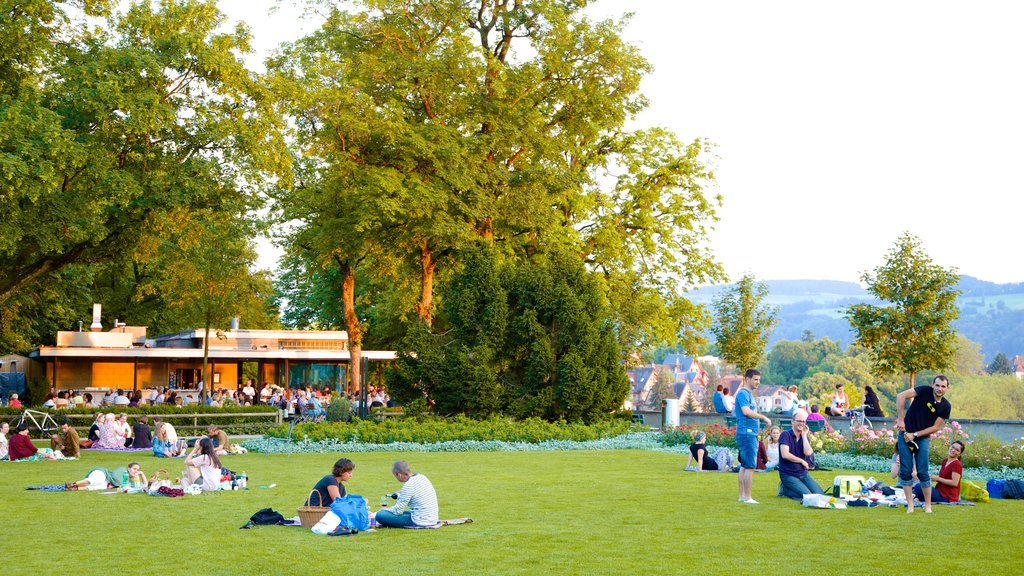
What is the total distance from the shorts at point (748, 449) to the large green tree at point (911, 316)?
21.6 m

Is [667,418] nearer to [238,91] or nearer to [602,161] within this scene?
[602,161]

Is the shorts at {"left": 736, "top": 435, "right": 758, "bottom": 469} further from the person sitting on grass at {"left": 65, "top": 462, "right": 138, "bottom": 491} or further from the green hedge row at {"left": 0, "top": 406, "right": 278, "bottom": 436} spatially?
the green hedge row at {"left": 0, "top": 406, "right": 278, "bottom": 436}

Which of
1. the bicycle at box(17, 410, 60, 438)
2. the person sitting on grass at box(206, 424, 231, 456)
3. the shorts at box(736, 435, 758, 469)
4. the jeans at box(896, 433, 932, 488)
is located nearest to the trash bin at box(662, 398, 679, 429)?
the person sitting on grass at box(206, 424, 231, 456)

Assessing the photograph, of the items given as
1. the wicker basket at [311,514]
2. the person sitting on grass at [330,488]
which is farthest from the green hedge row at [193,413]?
the wicker basket at [311,514]

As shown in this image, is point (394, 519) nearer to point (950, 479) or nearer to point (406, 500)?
point (406, 500)

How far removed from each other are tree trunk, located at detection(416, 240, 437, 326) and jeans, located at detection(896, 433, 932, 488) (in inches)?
916

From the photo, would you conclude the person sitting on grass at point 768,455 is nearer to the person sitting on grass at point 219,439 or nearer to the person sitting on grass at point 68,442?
the person sitting on grass at point 219,439

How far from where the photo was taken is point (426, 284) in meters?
36.4

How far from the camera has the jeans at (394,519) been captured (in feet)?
40.1

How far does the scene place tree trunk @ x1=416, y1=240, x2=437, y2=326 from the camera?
1406 inches

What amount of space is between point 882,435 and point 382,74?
19.7m

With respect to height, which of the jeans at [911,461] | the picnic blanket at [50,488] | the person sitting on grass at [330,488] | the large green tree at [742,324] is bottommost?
the picnic blanket at [50,488]

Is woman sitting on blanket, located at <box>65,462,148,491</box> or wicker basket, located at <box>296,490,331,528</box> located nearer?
wicker basket, located at <box>296,490,331,528</box>

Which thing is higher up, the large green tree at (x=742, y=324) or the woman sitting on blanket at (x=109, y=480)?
the large green tree at (x=742, y=324)
